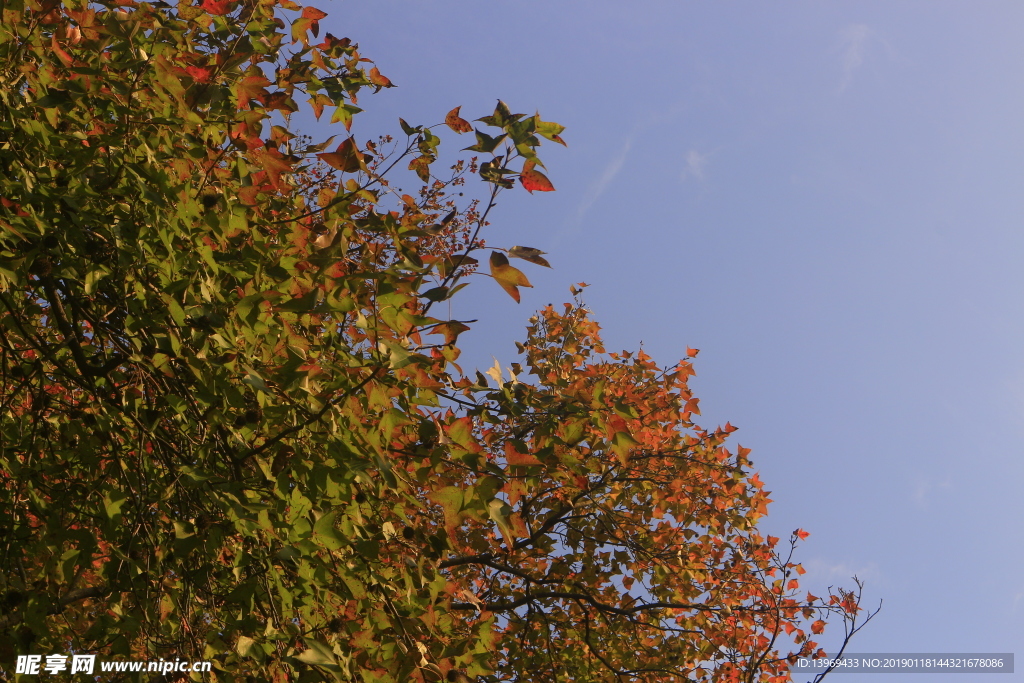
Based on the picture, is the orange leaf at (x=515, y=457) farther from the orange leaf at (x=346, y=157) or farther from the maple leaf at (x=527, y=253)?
the orange leaf at (x=346, y=157)

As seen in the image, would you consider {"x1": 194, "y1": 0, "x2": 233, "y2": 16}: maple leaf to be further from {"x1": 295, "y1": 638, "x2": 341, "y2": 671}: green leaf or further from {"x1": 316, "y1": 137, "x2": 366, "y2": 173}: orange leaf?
{"x1": 295, "y1": 638, "x2": 341, "y2": 671}: green leaf

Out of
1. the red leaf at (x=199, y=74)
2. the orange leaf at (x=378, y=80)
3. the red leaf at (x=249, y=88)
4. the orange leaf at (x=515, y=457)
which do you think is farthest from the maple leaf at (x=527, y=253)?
the orange leaf at (x=378, y=80)

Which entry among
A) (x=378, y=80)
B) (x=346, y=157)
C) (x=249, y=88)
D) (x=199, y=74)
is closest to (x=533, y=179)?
(x=346, y=157)

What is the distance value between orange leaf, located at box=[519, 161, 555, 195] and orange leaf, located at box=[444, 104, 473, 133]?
2.52 feet

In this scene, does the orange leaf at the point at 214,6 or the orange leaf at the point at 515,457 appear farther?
the orange leaf at the point at 214,6

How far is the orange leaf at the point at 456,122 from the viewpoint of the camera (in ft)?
9.98

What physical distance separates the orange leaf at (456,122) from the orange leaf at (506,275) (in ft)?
3.46

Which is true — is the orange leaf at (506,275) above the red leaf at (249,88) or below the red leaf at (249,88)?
below

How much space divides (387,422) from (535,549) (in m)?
4.01

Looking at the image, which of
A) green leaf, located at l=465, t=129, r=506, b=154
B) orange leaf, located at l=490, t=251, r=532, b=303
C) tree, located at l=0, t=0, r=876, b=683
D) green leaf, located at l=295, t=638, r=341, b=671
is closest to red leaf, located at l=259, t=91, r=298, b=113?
tree, located at l=0, t=0, r=876, b=683

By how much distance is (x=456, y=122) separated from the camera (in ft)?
10.1

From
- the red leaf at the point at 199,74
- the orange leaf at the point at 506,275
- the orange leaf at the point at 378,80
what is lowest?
the orange leaf at the point at 506,275

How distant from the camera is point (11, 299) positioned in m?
2.65

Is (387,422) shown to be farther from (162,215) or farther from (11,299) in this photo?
(11,299)
